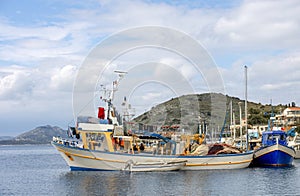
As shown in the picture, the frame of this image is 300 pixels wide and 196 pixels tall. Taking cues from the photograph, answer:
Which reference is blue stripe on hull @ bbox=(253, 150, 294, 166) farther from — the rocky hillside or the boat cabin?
the rocky hillside

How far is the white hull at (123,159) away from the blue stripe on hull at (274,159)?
5341 millimetres

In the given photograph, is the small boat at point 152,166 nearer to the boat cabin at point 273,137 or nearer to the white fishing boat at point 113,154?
the white fishing boat at point 113,154

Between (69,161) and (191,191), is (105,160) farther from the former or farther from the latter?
(191,191)

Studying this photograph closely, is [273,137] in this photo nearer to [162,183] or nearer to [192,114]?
[162,183]

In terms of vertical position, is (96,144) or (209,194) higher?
(96,144)

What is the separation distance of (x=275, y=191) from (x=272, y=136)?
2151cm

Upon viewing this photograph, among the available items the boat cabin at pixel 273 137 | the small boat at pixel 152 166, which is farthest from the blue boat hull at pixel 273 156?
the small boat at pixel 152 166

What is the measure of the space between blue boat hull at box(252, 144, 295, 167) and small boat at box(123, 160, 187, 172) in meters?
11.4

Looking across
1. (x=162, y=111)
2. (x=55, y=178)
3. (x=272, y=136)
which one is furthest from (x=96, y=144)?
(x=162, y=111)

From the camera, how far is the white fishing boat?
44.4 metres

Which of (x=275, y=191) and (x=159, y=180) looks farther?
(x=159, y=180)

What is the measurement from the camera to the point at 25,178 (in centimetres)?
4675

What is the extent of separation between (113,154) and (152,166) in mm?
3785

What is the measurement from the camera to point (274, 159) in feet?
171
